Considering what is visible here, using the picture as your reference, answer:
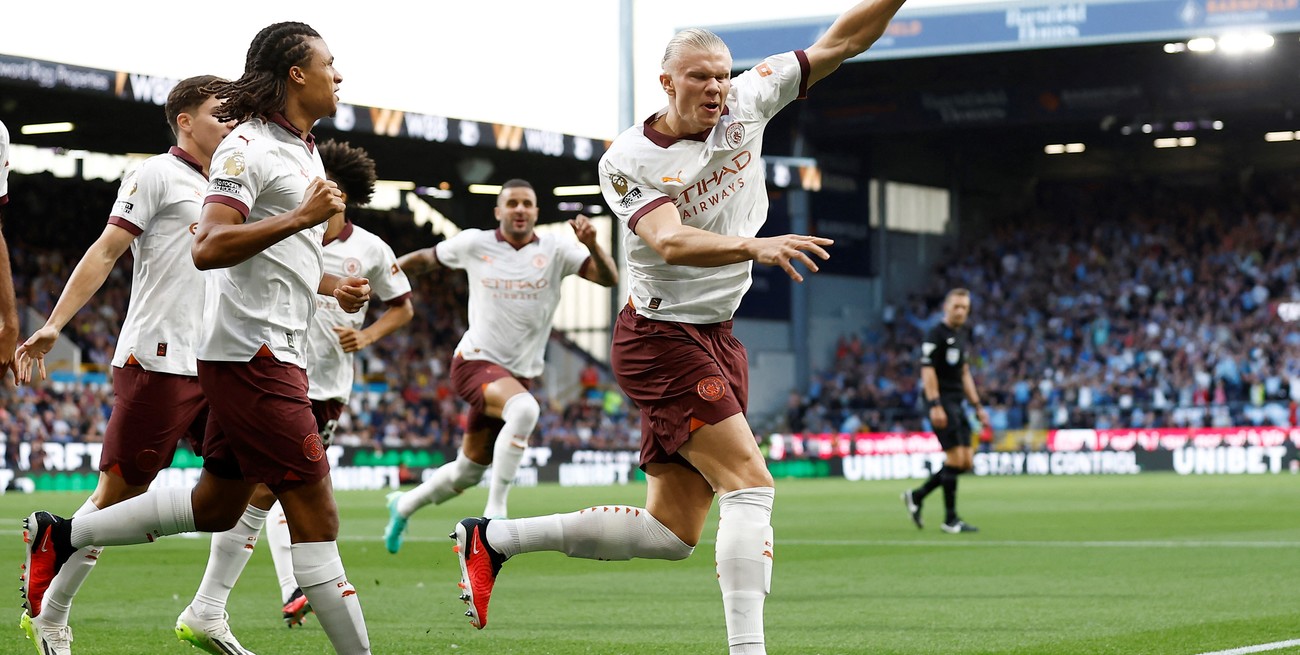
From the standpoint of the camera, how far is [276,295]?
5.07 meters

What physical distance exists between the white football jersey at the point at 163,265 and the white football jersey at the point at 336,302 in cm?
208

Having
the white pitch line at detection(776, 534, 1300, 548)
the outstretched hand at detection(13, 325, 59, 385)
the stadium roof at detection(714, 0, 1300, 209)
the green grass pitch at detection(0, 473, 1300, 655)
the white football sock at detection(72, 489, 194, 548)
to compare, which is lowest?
the white pitch line at detection(776, 534, 1300, 548)

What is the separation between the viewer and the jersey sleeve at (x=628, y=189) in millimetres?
5305

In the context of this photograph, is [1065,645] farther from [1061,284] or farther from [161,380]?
[1061,284]

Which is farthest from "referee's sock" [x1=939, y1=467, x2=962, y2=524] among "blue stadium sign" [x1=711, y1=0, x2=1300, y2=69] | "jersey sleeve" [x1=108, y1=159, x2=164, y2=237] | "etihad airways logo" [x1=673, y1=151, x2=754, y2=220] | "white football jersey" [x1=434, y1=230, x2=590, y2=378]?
"blue stadium sign" [x1=711, y1=0, x2=1300, y2=69]

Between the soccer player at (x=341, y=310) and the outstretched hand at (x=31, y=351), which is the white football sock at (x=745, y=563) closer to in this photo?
the outstretched hand at (x=31, y=351)

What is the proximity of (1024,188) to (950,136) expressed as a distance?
14.4ft

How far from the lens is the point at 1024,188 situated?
157 ft

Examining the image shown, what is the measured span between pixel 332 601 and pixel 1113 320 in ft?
124

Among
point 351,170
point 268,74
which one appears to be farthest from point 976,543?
point 268,74

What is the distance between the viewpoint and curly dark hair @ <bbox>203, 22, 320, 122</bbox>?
5.13 metres

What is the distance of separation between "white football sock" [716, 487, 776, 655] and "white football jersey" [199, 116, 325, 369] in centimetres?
149

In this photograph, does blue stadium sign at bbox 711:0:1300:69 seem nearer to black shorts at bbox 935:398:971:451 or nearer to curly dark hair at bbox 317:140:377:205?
black shorts at bbox 935:398:971:451

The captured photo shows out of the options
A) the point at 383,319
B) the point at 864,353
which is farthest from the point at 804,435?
the point at 383,319
